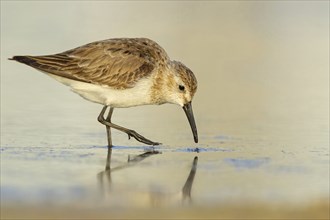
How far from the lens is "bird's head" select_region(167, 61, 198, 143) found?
A: 37.2 feet

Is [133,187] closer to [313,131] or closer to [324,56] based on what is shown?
[313,131]

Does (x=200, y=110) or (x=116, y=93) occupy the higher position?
(x=116, y=93)

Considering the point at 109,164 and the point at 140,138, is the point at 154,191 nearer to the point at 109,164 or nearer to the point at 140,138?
the point at 109,164

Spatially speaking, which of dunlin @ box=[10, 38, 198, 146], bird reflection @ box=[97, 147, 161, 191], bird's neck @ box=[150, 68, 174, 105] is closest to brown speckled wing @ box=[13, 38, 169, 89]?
dunlin @ box=[10, 38, 198, 146]

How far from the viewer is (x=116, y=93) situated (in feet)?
37.1

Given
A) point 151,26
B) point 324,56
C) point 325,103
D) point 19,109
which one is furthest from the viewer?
point 151,26

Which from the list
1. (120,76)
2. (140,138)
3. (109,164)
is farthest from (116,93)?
(109,164)

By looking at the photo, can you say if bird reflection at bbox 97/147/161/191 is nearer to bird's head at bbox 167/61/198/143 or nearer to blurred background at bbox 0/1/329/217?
blurred background at bbox 0/1/329/217

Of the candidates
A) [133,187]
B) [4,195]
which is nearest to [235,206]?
[133,187]

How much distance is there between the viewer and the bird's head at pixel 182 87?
37.2 ft

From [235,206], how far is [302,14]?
13454mm

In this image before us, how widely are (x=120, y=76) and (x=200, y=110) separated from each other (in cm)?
217

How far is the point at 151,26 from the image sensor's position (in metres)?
19.1

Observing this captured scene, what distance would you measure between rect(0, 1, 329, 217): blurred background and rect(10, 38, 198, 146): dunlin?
46 centimetres
